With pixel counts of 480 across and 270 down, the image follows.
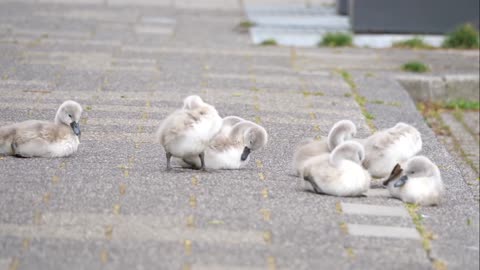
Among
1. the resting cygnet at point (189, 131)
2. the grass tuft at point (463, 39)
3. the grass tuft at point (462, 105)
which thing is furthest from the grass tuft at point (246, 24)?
the resting cygnet at point (189, 131)

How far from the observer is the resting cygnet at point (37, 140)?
7.13m

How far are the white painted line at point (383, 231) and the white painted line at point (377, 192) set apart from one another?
82 cm

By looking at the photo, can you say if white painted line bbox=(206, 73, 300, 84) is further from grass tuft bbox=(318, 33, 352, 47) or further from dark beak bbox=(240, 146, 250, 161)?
dark beak bbox=(240, 146, 250, 161)

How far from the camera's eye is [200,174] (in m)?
6.94

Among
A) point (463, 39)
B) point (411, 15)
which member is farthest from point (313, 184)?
point (411, 15)

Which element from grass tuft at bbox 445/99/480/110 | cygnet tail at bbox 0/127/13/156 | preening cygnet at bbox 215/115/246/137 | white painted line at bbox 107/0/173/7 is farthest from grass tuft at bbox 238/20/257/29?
cygnet tail at bbox 0/127/13/156

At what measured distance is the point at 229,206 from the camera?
6.10 m

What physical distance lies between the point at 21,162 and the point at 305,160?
6.79 feet

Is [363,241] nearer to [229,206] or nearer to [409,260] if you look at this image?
[409,260]

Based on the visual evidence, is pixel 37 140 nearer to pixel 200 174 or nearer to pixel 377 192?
pixel 200 174

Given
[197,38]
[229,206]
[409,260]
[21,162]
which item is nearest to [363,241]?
[409,260]

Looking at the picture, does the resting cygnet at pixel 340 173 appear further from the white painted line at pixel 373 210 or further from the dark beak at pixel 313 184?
the white painted line at pixel 373 210

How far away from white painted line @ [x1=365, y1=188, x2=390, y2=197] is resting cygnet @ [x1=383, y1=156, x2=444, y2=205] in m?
0.05

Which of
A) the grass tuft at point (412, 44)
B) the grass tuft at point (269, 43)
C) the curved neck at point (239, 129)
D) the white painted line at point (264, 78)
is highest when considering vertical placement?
the curved neck at point (239, 129)
